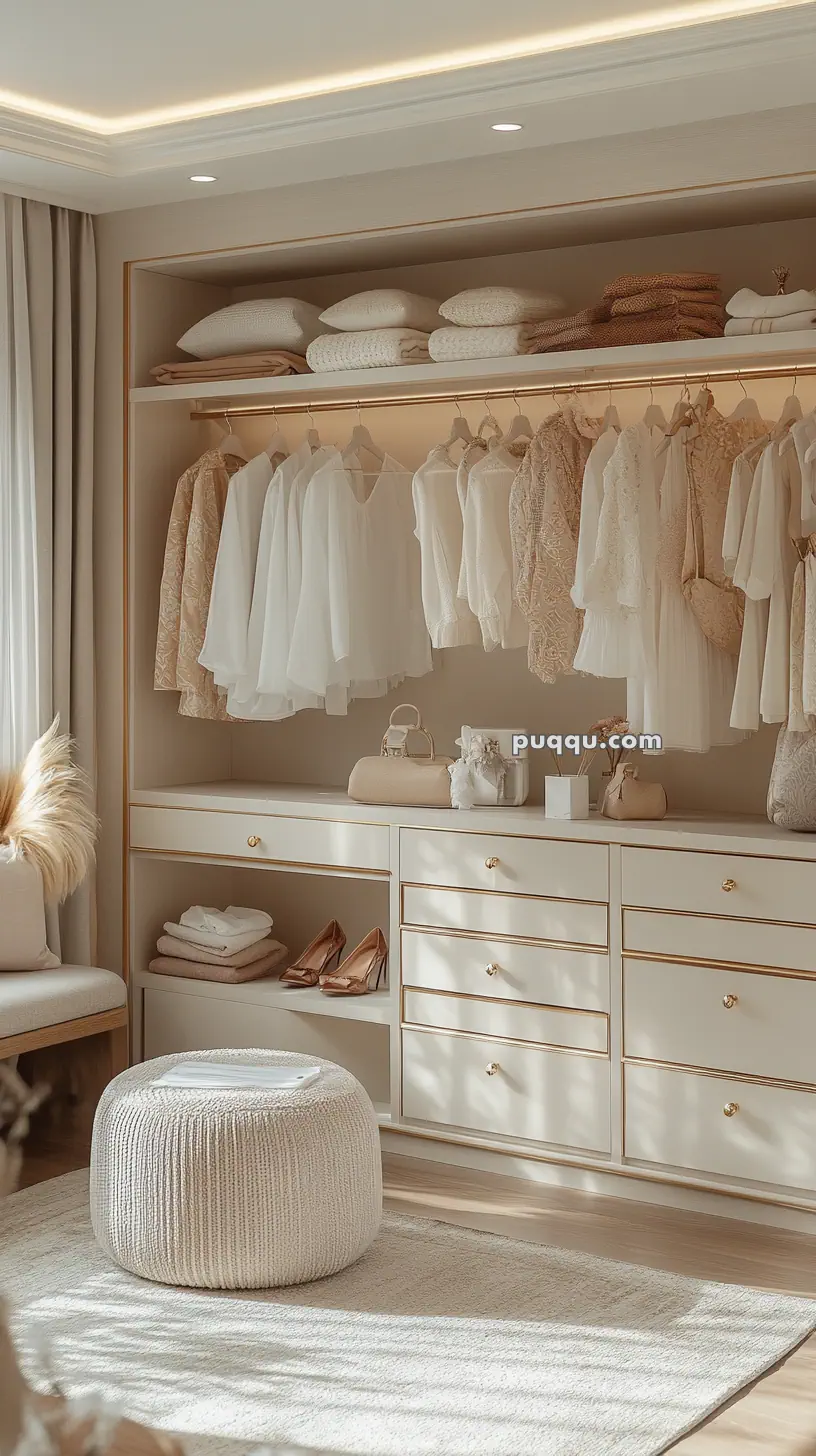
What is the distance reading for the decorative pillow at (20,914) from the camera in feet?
13.3

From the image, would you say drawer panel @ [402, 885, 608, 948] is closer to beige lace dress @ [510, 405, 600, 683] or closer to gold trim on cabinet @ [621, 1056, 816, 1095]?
gold trim on cabinet @ [621, 1056, 816, 1095]

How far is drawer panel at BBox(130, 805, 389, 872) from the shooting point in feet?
13.8

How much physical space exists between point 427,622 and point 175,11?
1685 millimetres

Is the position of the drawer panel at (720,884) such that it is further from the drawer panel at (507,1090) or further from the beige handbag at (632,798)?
the drawer panel at (507,1090)

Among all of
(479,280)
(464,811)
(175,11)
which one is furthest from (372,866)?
(175,11)

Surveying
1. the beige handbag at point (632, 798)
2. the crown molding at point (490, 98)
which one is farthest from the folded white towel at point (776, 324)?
the beige handbag at point (632, 798)

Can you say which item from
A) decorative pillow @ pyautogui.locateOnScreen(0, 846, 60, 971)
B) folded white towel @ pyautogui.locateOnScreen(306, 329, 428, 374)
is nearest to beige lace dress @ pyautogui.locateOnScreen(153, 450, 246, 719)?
folded white towel @ pyautogui.locateOnScreen(306, 329, 428, 374)

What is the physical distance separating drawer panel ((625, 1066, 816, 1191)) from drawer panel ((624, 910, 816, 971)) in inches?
11.8

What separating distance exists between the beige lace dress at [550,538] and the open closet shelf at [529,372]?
0.59 ft

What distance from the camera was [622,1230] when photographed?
3523mm

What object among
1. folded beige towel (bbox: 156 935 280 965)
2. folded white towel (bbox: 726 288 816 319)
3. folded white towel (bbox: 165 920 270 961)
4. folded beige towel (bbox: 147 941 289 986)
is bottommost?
folded beige towel (bbox: 147 941 289 986)

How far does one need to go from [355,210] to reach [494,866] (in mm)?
1874

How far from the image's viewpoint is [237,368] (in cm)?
449

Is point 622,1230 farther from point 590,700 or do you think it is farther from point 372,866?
point 590,700
